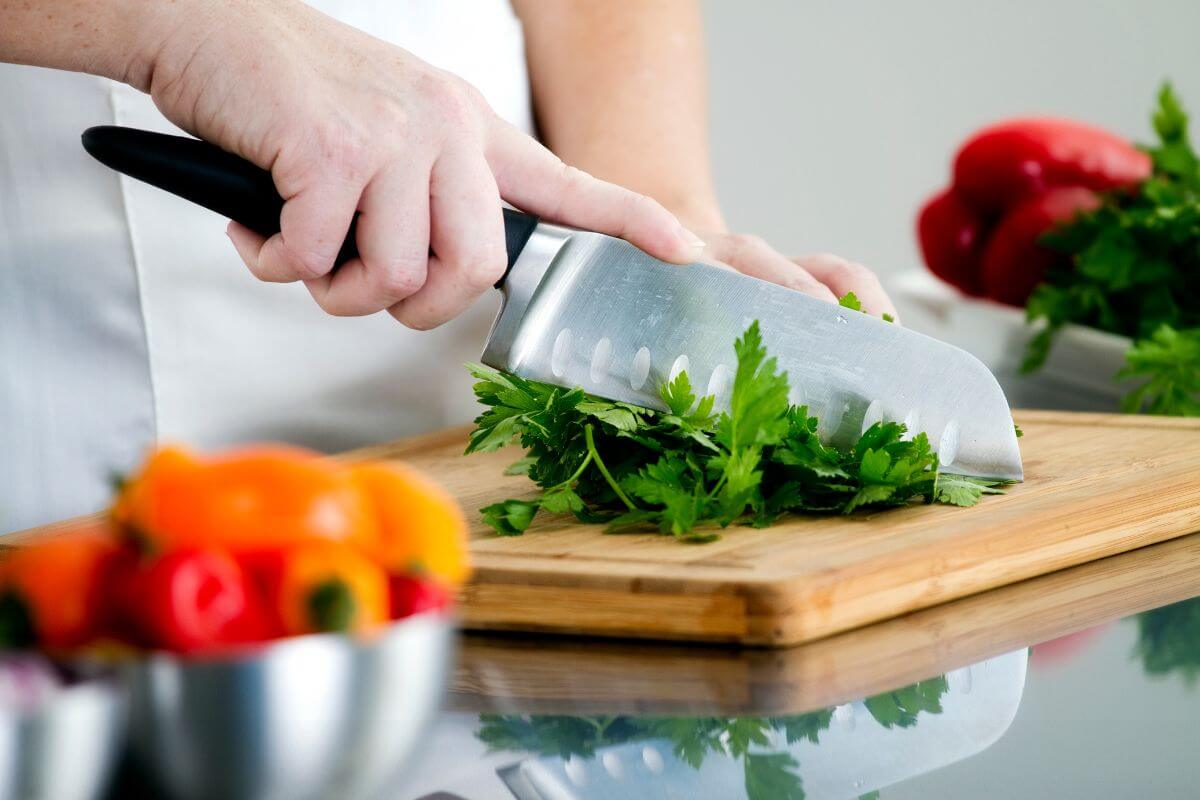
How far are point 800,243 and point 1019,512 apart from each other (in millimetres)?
3247

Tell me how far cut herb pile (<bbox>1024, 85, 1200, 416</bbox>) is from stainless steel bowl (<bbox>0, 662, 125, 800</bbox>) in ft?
4.35

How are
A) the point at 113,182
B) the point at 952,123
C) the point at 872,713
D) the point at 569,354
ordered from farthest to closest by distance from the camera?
the point at 952,123
the point at 113,182
the point at 569,354
the point at 872,713

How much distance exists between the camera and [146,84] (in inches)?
39.2

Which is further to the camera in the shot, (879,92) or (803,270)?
(879,92)

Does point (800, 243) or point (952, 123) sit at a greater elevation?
point (952, 123)

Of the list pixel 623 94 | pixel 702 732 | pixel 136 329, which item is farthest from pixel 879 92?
pixel 702 732

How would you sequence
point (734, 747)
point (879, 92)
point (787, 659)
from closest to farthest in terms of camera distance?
point (734, 747) → point (787, 659) → point (879, 92)

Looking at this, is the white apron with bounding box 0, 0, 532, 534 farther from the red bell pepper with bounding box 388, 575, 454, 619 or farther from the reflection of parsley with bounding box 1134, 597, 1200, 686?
the red bell pepper with bounding box 388, 575, 454, 619

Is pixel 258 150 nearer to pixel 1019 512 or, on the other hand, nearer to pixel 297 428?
pixel 297 428

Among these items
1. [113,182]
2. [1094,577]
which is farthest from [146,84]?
[1094,577]

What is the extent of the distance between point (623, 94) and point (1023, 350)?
68 cm

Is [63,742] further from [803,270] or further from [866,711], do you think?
[803,270]

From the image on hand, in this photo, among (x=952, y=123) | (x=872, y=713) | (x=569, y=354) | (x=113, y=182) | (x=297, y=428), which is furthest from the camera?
(x=952, y=123)

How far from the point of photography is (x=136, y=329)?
4.54 ft
